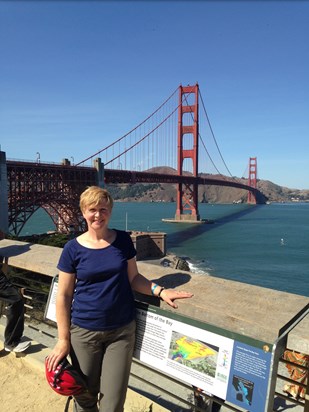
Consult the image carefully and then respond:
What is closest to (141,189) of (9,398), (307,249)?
(307,249)

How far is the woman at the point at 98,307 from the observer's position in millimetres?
1733

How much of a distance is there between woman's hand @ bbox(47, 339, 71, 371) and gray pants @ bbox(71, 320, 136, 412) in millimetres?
38

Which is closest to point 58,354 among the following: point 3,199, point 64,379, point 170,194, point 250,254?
point 64,379

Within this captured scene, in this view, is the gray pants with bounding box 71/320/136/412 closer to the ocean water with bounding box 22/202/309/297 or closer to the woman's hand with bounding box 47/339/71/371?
the woman's hand with bounding box 47/339/71/371

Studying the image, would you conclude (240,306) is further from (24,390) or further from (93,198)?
(24,390)

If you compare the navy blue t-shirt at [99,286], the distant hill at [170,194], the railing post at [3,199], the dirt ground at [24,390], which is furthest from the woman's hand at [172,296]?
the distant hill at [170,194]

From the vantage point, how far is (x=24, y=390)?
2.51m

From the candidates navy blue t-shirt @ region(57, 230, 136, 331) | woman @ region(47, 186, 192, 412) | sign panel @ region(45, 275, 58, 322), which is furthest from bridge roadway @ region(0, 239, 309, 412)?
sign panel @ region(45, 275, 58, 322)

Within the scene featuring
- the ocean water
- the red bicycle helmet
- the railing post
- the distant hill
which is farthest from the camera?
the distant hill

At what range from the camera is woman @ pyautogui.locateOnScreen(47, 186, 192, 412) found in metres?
1.73

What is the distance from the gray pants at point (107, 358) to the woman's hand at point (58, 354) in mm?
38

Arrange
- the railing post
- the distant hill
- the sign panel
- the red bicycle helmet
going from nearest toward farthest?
the red bicycle helmet < the sign panel < the railing post < the distant hill

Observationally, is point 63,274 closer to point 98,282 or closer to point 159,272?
point 98,282

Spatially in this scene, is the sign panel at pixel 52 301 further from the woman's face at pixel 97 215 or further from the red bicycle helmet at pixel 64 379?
the woman's face at pixel 97 215
